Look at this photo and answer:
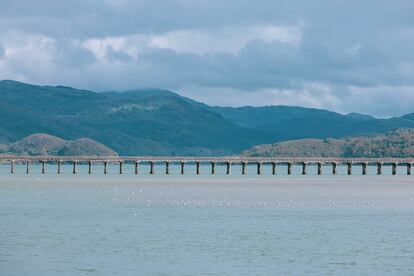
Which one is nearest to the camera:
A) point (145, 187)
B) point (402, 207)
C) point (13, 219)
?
point (13, 219)

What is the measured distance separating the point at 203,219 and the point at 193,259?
1127 inches

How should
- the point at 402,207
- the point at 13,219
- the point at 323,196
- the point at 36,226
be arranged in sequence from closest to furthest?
the point at 36,226 → the point at 13,219 → the point at 402,207 → the point at 323,196

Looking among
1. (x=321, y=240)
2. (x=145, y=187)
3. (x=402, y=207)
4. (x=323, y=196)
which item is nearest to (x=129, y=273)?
(x=321, y=240)

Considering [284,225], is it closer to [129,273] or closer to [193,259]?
[193,259]

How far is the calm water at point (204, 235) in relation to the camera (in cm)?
6375

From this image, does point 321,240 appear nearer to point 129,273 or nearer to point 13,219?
point 129,273

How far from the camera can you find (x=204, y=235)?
80.7 m

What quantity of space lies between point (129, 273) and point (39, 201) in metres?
62.1

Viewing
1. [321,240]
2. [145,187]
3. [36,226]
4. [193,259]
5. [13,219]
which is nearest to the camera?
[193,259]

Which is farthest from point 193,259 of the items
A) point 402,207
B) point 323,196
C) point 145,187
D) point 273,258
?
point 145,187

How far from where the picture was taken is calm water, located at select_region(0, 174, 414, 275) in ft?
209

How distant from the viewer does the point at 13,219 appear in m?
94.1

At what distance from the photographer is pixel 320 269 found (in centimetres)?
6269

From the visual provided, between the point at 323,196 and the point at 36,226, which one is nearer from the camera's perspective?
the point at 36,226
